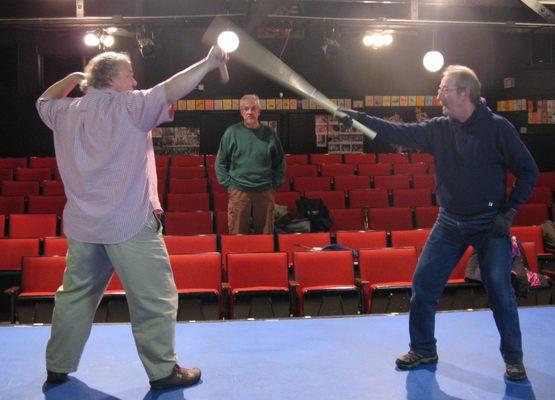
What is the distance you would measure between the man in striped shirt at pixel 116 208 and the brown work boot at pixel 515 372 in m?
1.41

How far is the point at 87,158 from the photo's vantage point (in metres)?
2.52

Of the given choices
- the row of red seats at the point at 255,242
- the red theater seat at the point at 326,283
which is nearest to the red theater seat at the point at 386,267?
the red theater seat at the point at 326,283

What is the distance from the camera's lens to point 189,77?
2.43 metres

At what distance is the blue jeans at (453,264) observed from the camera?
8.96ft

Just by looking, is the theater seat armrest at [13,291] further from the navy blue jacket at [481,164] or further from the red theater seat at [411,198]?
the red theater seat at [411,198]

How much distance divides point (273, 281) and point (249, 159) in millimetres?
1520

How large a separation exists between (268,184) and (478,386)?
338 cm

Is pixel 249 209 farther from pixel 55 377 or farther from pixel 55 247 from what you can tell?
pixel 55 377

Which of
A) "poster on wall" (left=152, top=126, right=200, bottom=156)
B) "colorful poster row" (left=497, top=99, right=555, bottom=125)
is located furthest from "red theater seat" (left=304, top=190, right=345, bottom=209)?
"colorful poster row" (left=497, top=99, right=555, bottom=125)

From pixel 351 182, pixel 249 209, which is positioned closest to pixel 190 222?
pixel 249 209

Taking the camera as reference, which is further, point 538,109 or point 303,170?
point 538,109

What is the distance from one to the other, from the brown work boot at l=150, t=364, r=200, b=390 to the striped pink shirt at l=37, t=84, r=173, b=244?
629 millimetres

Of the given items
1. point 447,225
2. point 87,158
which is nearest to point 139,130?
point 87,158

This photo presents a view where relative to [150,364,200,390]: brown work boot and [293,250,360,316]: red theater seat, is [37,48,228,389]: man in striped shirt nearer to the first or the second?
[150,364,200,390]: brown work boot
